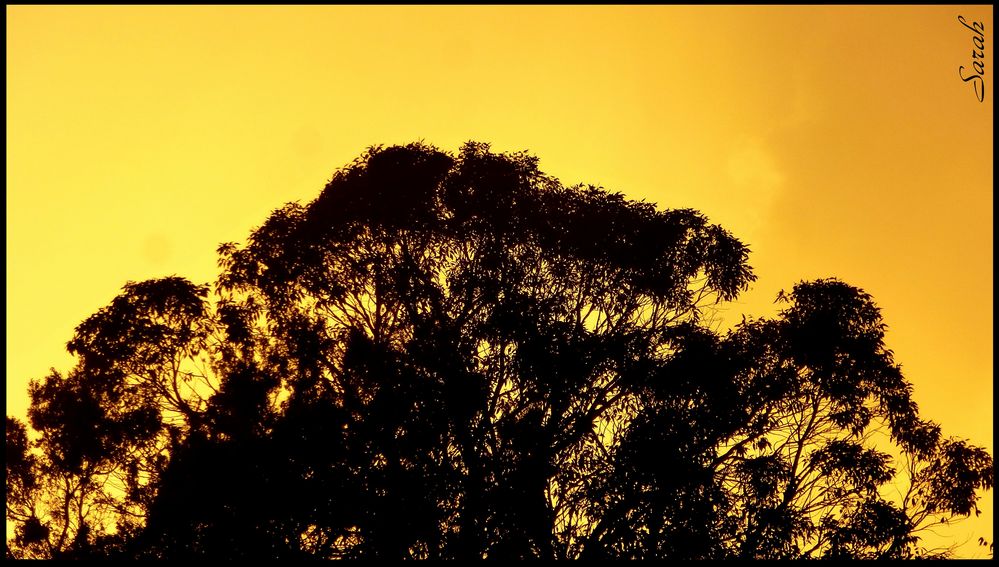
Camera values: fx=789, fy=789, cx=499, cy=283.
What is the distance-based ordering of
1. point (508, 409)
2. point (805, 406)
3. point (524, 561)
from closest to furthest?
point (524, 561)
point (508, 409)
point (805, 406)

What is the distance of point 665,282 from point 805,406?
4983mm

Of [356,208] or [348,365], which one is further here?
[356,208]

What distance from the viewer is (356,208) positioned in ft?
72.3

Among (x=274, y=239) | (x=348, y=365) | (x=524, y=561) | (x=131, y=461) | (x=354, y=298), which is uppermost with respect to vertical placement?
(x=274, y=239)

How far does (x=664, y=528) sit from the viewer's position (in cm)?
1819

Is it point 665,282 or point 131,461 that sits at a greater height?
point 665,282

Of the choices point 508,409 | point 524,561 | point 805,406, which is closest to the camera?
point 524,561

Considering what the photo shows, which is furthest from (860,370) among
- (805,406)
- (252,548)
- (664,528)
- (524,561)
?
(252,548)

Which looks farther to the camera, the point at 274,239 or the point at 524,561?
the point at 274,239

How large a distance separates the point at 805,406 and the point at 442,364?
9853 millimetres

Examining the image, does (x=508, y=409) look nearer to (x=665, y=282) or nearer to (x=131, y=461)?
(x=665, y=282)

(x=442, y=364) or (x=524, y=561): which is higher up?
(x=442, y=364)

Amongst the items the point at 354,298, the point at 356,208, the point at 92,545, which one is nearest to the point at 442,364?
the point at 354,298

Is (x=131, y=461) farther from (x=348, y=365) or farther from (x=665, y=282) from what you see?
(x=665, y=282)
